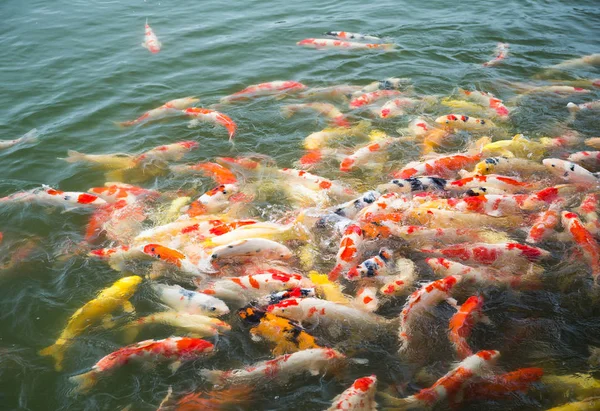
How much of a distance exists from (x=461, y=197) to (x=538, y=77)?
6453mm

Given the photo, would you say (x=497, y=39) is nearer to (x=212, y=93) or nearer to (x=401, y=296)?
(x=212, y=93)

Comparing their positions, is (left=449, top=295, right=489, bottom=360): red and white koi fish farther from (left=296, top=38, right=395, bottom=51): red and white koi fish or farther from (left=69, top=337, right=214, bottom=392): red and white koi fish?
(left=296, top=38, right=395, bottom=51): red and white koi fish

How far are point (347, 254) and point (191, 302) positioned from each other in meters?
2.00

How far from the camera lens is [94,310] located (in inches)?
219

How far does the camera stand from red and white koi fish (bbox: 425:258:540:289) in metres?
5.50

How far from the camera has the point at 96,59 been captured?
13.3 meters

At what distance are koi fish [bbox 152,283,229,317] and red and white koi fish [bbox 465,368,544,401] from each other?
2753 mm

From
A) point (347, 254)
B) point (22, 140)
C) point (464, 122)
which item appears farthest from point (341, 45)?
point (347, 254)

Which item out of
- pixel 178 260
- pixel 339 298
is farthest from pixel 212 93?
pixel 339 298

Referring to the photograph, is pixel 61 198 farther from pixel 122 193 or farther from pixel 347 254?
pixel 347 254

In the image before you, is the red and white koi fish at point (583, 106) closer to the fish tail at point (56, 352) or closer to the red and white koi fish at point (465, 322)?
the red and white koi fish at point (465, 322)

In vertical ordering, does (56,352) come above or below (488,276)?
below

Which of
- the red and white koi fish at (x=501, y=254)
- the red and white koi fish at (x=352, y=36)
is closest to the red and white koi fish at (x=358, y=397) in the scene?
the red and white koi fish at (x=501, y=254)

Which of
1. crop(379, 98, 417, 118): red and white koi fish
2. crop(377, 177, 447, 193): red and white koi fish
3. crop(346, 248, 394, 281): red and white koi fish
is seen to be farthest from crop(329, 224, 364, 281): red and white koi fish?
crop(379, 98, 417, 118): red and white koi fish
